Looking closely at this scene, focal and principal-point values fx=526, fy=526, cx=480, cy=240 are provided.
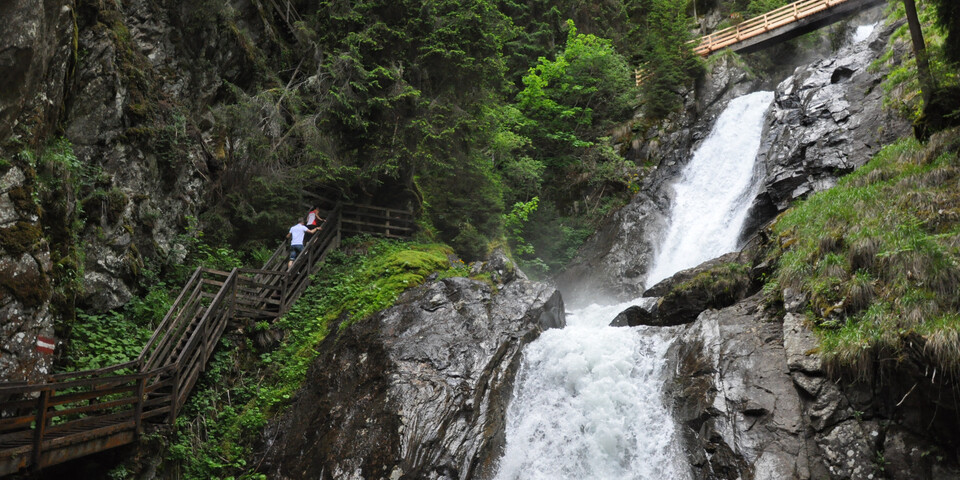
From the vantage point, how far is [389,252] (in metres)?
13.1

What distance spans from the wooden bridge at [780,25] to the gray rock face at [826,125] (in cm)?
539

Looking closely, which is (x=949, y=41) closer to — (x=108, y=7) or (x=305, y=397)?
(x=305, y=397)

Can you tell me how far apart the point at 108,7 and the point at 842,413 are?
1531 cm

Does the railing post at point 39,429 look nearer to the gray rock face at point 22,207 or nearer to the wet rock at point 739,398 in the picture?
the gray rock face at point 22,207

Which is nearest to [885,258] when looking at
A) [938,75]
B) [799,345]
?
[799,345]

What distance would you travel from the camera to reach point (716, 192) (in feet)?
57.6

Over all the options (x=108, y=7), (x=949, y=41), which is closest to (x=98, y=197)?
(x=108, y=7)

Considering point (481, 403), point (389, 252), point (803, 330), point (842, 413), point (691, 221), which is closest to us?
point (842, 413)

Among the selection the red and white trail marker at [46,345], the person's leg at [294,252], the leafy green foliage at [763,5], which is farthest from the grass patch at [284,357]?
the leafy green foliage at [763,5]

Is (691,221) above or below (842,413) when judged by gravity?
above

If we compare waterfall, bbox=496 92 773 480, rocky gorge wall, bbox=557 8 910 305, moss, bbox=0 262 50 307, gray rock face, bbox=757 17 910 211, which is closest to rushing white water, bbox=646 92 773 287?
rocky gorge wall, bbox=557 8 910 305

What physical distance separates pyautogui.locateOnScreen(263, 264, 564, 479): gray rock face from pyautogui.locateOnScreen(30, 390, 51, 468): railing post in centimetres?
332

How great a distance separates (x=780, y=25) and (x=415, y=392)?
2371cm

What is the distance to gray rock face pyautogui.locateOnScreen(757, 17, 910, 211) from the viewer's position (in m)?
13.2
